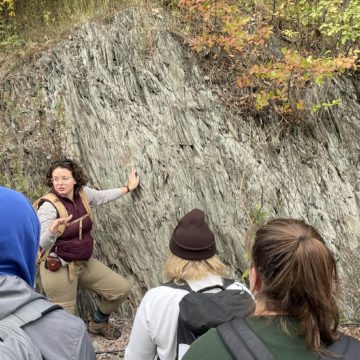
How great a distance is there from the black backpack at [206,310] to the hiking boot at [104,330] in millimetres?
3478

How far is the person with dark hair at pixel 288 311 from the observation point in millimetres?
1629

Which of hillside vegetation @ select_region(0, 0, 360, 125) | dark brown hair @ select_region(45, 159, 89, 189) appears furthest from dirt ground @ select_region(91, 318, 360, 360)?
hillside vegetation @ select_region(0, 0, 360, 125)

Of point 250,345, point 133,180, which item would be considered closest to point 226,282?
point 250,345

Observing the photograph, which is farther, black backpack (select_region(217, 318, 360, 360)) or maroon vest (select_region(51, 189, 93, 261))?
maroon vest (select_region(51, 189, 93, 261))

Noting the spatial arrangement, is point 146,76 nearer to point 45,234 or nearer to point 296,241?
point 45,234

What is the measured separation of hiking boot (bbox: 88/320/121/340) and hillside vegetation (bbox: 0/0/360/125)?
3602 millimetres

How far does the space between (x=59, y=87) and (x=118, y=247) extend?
105 inches

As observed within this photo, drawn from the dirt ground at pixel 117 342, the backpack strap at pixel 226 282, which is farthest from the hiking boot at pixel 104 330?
the backpack strap at pixel 226 282

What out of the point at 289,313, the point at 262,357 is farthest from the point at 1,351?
the point at 289,313

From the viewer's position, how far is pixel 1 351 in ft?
4.75

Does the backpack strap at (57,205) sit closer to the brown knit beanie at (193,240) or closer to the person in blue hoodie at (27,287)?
the brown knit beanie at (193,240)

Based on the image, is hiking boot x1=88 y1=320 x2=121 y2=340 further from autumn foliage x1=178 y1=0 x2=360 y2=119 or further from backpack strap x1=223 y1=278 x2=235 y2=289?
autumn foliage x1=178 y1=0 x2=360 y2=119

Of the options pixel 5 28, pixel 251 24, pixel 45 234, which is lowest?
pixel 45 234

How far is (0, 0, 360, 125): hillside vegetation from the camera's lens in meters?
6.56
